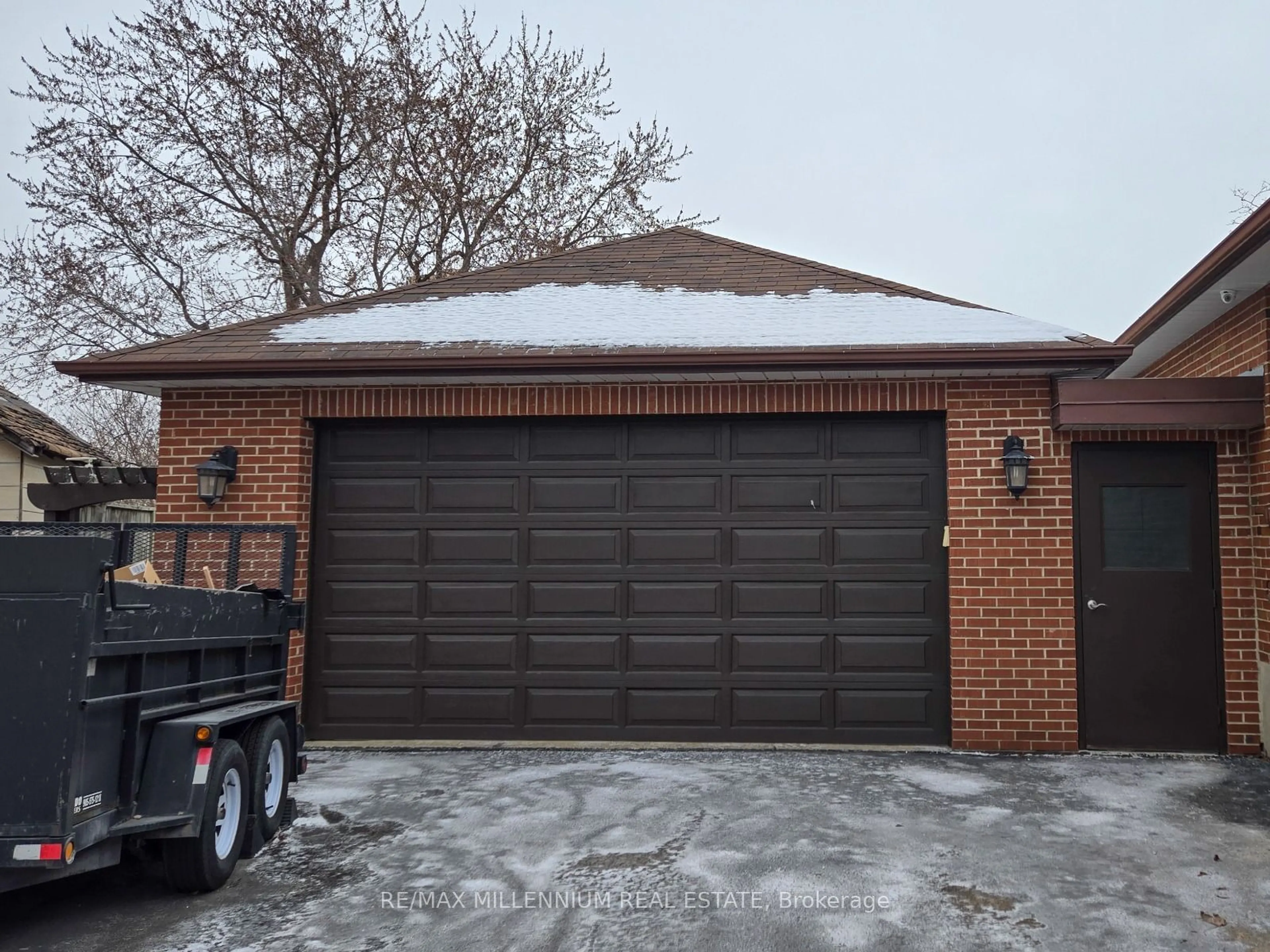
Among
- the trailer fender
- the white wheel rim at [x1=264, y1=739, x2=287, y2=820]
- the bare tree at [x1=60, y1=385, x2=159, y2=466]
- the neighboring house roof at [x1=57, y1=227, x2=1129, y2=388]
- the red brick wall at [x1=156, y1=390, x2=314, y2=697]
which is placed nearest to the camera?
the trailer fender

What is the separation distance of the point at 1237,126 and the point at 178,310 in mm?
27952

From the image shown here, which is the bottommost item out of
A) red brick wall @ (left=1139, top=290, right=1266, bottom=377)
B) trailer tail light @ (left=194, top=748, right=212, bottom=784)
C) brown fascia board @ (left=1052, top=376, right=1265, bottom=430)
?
trailer tail light @ (left=194, top=748, right=212, bottom=784)

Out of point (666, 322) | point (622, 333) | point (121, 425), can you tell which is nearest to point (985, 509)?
point (666, 322)

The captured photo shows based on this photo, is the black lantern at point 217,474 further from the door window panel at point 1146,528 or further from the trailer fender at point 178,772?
the door window panel at point 1146,528

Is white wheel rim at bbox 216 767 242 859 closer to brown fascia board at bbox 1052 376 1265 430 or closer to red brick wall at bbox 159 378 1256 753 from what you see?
red brick wall at bbox 159 378 1256 753

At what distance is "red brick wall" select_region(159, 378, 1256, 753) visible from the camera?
6.92m

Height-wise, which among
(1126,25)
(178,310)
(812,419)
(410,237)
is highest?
(1126,25)

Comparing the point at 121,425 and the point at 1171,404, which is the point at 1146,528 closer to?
the point at 1171,404

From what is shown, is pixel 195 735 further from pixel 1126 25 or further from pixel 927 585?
pixel 1126 25

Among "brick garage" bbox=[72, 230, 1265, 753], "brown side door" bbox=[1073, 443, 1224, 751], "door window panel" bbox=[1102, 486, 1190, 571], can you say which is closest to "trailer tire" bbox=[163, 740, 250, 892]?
"brick garage" bbox=[72, 230, 1265, 753]

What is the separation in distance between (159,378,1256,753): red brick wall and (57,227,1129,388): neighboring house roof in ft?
1.35

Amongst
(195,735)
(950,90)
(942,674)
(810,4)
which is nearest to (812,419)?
(942,674)

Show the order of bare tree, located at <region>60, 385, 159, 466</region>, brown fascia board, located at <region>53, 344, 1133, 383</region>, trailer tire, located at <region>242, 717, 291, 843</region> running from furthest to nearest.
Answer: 1. bare tree, located at <region>60, 385, 159, 466</region>
2. brown fascia board, located at <region>53, 344, 1133, 383</region>
3. trailer tire, located at <region>242, 717, 291, 843</region>

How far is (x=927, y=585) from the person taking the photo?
23.6ft
